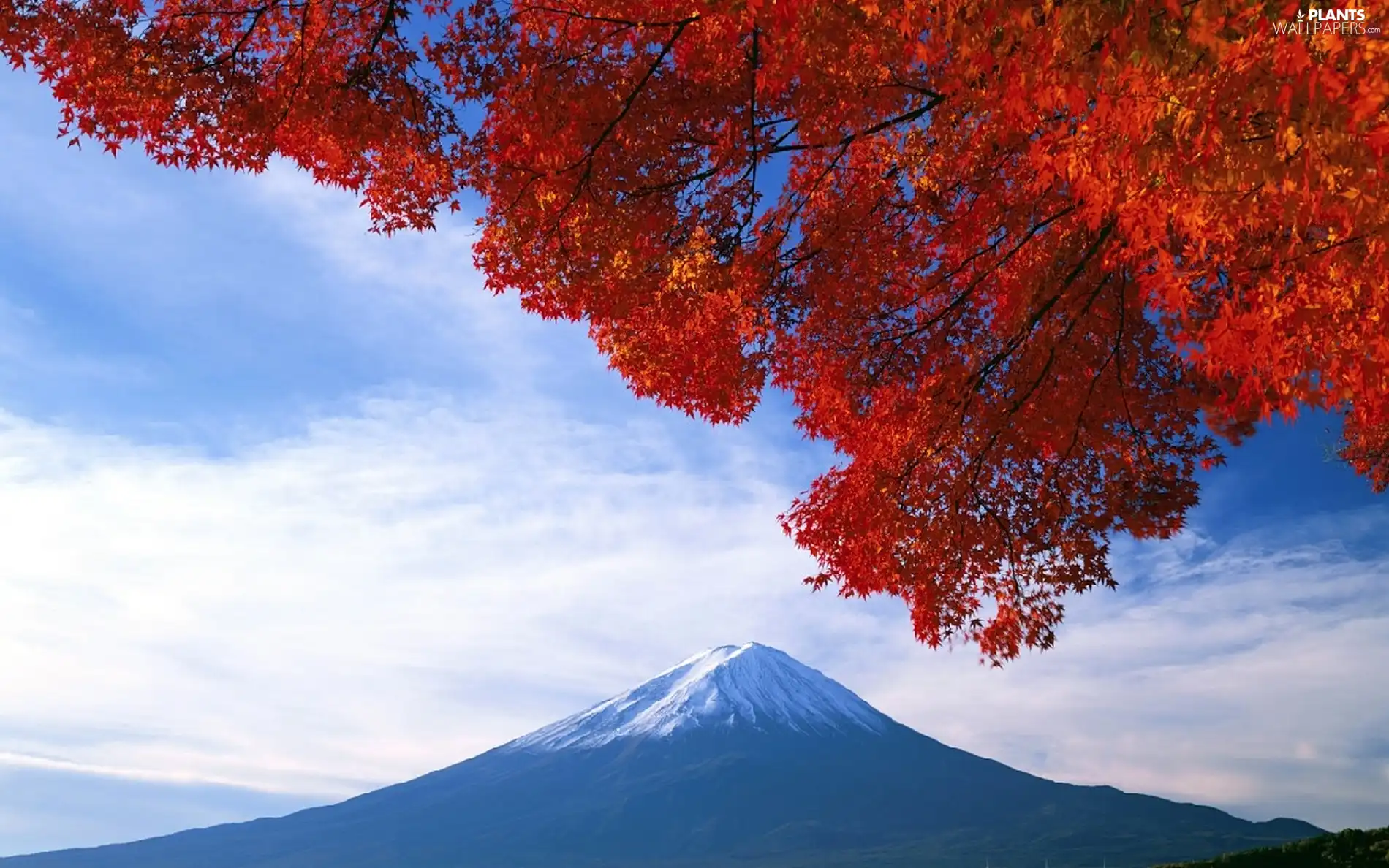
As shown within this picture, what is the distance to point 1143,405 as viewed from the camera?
13047 millimetres

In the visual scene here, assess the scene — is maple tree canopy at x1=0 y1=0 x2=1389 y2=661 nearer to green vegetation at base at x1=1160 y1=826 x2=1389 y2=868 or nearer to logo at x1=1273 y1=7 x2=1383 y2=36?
logo at x1=1273 y1=7 x2=1383 y2=36

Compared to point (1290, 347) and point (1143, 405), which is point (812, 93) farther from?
point (1143, 405)

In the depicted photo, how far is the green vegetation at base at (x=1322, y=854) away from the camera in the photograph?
47.2ft

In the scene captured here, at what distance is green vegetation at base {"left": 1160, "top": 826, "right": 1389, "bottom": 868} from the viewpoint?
14.4 m

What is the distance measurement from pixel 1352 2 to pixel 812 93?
528cm

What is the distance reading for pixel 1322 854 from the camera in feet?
48.4

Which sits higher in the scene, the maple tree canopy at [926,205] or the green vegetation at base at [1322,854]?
the maple tree canopy at [926,205]

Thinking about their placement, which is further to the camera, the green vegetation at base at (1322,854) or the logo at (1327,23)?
the green vegetation at base at (1322,854)

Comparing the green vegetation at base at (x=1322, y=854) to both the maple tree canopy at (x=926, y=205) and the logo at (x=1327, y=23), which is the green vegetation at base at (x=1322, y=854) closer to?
the maple tree canopy at (x=926, y=205)

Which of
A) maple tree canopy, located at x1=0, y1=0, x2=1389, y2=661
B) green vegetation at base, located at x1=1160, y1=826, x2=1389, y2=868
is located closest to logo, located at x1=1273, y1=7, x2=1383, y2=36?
maple tree canopy, located at x1=0, y1=0, x2=1389, y2=661

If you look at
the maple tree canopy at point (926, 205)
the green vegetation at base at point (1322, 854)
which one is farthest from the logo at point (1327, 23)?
the green vegetation at base at point (1322, 854)

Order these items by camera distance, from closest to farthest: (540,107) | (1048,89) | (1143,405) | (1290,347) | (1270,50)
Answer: (1270,50) < (1048,89) < (1290,347) < (540,107) < (1143,405)

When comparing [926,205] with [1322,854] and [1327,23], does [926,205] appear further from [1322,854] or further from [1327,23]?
[1322,854]

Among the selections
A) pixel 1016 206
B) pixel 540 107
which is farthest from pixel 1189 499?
pixel 540 107
